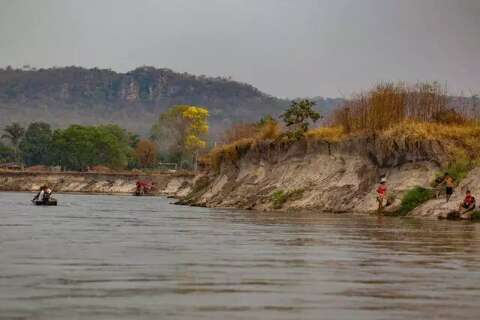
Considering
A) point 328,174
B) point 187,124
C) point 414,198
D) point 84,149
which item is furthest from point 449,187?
point 84,149

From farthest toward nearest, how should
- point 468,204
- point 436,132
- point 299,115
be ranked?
1. point 299,115
2. point 436,132
3. point 468,204

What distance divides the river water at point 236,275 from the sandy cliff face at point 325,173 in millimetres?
21475

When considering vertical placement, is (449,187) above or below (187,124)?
below

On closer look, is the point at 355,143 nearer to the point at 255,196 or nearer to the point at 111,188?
the point at 255,196

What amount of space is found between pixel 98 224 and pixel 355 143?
79.0 ft

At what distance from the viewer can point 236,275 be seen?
18562 millimetres

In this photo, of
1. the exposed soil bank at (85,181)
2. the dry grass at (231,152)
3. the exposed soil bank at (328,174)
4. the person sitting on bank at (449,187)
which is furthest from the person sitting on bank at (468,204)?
the exposed soil bank at (85,181)

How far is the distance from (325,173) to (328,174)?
38 cm

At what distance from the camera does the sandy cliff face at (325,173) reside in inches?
2117

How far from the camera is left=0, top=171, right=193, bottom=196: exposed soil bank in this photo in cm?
15012

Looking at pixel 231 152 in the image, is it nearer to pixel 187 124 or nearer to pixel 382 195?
pixel 382 195

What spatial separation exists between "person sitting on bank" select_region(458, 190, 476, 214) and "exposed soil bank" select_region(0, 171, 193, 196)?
103 metres

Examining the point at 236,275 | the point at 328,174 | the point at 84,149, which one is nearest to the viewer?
the point at 236,275

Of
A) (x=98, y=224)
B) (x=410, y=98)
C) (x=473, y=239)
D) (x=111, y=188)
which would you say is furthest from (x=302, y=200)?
(x=111, y=188)
